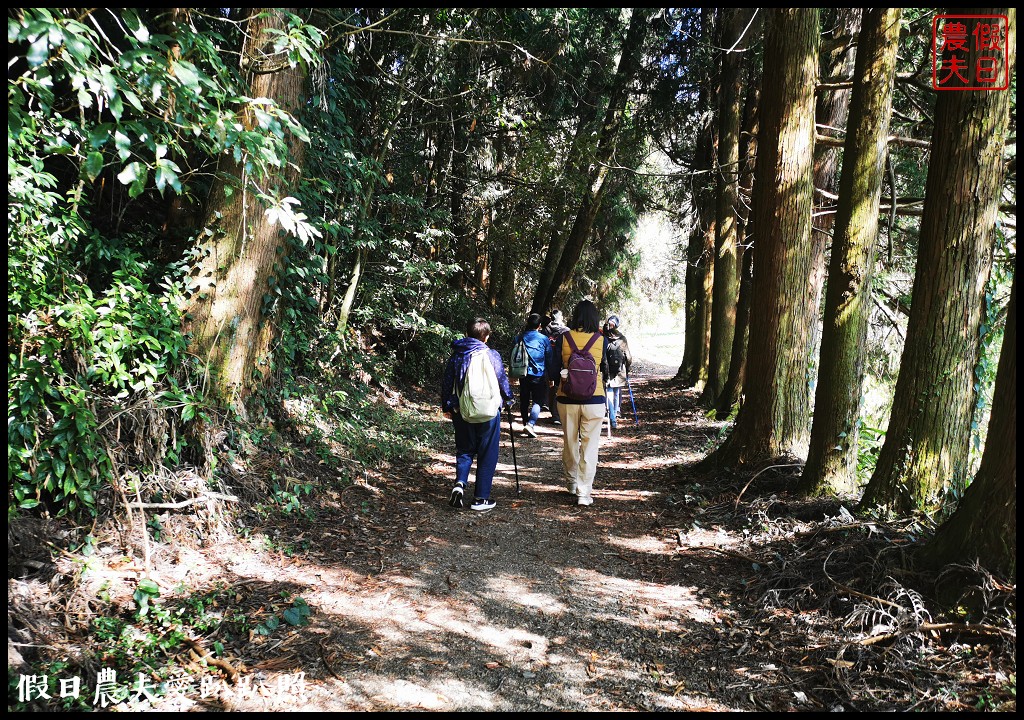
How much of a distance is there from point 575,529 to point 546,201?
12993mm

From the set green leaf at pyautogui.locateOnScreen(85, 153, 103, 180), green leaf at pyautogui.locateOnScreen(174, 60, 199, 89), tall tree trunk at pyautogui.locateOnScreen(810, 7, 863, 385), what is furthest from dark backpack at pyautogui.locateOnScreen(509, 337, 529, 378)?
green leaf at pyautogui.locateOnScreen(85, 153, 103, 180)

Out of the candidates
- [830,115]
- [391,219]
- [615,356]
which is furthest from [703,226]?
[391,219]

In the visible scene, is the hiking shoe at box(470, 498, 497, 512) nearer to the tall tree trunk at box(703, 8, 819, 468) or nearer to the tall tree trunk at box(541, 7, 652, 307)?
the tall tree trunk at box(703, 8, 819, 468)

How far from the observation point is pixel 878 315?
11.4 metres

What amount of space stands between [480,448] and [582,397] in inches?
50.2

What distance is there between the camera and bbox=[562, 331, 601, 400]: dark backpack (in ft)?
22.6

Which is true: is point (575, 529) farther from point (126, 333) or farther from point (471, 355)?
point (126, 333)

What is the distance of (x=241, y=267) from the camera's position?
6.09 m

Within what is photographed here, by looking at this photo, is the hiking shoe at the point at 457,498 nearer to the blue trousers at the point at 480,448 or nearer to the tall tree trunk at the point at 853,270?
the blue trousers at the point at 480,448

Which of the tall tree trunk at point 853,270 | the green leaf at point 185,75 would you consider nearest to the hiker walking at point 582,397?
the tall tree trunk at point 853,270

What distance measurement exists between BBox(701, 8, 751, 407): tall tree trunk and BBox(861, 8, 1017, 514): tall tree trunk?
699 cm

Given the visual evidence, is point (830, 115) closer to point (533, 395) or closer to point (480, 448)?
point (533, 395)

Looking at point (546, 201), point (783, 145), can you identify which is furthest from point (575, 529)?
point (546, 201)

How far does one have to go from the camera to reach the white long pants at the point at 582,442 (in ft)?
22.9
